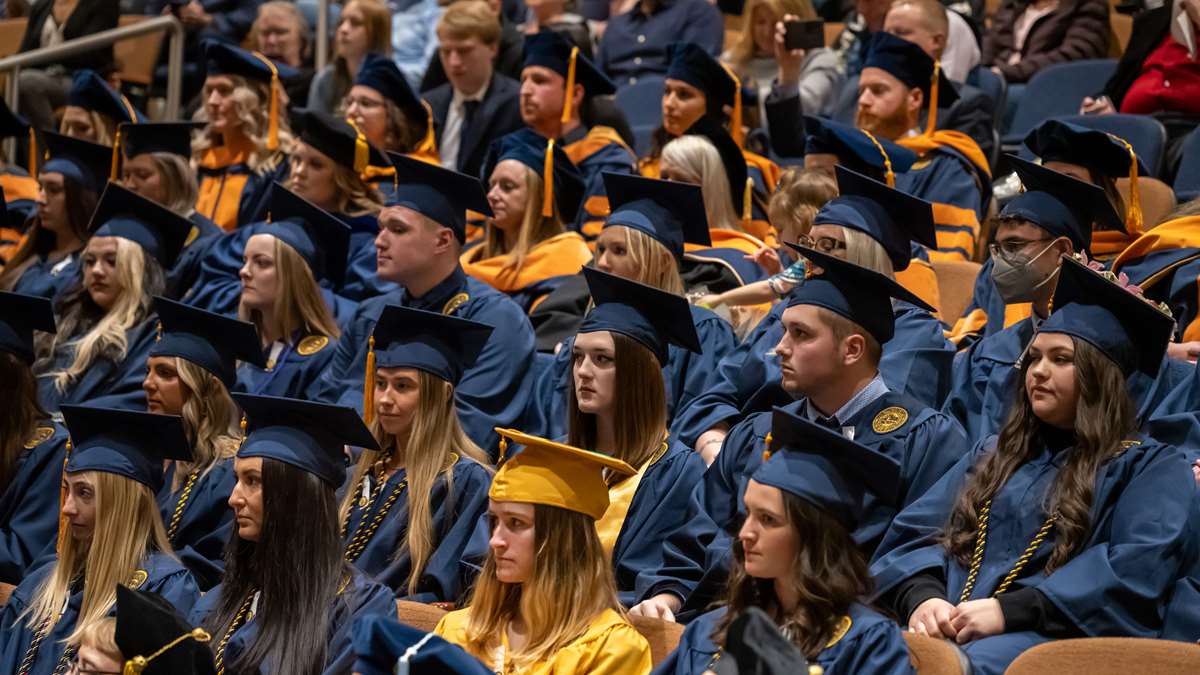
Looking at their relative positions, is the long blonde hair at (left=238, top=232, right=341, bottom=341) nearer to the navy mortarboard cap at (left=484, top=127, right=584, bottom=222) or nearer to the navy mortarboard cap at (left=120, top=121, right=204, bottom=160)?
the navy mortarboard cap at (left=484, top=127, right=584, bottom=222)

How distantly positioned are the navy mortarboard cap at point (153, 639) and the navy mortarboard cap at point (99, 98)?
4817mm

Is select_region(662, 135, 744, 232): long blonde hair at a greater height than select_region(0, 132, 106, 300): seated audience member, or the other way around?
select_region(662, 135, 744, 232): long blonde hair

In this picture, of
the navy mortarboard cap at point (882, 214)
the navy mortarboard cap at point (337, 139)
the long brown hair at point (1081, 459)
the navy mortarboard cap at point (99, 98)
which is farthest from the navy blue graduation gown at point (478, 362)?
the navy mortarboard cap at point (99, 98)

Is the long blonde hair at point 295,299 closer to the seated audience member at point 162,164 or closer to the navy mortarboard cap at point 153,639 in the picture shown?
the seated audience member at point 162,164

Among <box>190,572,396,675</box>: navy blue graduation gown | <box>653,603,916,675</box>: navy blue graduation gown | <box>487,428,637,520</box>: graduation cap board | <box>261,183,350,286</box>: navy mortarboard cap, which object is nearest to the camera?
<box>653,603,916,675</box>: navy blue graduation gown

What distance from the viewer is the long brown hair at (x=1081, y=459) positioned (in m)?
3.99

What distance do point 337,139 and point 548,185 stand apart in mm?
1106

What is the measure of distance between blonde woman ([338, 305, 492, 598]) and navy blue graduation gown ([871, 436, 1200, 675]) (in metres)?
1.20

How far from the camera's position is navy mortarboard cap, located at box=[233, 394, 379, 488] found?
4441 millimetres

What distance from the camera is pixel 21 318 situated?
6.00 meters

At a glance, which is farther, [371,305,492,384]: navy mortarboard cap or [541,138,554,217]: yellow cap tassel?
[541,138,554,217]: yellow cap tassel

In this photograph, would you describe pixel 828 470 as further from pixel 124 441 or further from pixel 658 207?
pixel 658 207

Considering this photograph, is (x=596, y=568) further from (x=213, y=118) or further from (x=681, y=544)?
(x=213, y=118)

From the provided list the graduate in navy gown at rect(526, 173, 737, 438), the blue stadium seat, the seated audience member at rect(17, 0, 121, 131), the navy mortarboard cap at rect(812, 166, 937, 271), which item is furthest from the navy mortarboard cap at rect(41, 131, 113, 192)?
the blue stadium seat
